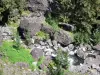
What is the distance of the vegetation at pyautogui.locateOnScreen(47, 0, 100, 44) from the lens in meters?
16.5

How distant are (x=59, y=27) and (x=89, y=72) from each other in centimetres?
316

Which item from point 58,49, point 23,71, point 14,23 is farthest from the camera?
point 14,23

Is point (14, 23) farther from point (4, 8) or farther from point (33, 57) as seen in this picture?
point (33, 57)

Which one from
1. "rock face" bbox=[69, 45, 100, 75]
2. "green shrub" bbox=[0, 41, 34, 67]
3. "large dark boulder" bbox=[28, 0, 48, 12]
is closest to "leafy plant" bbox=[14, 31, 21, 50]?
"green shrub" bbox=[0, 41, 34, 67]

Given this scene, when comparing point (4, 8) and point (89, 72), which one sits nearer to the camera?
point (89, 72)

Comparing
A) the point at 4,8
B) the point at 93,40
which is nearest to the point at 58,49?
the point at 93,40

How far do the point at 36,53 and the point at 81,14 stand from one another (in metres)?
3.37

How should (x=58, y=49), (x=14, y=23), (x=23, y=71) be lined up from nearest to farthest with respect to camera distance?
(x=23, y=71) → (x=58, y=49) → (x=14, y=23)

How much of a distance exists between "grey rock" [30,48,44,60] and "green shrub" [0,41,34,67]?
0.19m

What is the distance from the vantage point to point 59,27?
1667 centimetres

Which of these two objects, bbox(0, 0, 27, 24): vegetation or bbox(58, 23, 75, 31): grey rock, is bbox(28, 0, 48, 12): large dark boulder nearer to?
bbox(0, 0, 27, 24): vegetation

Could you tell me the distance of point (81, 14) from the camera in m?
16.7

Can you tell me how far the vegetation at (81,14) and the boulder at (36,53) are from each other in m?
2.24

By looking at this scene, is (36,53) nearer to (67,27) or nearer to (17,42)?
(17,42)
